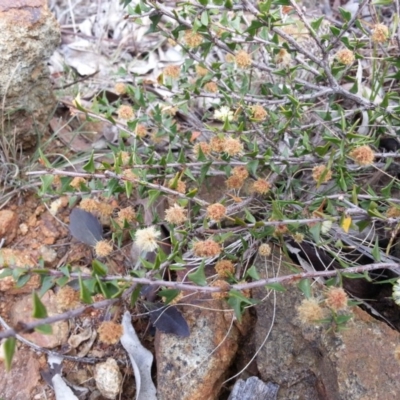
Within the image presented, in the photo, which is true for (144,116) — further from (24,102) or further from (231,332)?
(231,332)

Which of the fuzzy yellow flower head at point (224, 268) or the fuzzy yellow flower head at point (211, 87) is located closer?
the fuzzy yellow flower head at point (224, 268)

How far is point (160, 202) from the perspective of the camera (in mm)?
2203

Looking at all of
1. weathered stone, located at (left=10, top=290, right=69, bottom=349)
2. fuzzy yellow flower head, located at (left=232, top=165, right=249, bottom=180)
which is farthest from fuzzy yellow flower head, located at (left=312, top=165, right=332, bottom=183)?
weathered stone, located at (left=10, top=290, right=69, bottom=349)

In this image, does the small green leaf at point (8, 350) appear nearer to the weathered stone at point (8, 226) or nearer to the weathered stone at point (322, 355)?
the weathered stone at point (322, 355)

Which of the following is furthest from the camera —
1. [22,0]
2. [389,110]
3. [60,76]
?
[60,76]

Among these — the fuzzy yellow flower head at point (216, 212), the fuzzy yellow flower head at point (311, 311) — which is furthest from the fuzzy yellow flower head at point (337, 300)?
the fuzzy yellow flower head at point (216, 212)

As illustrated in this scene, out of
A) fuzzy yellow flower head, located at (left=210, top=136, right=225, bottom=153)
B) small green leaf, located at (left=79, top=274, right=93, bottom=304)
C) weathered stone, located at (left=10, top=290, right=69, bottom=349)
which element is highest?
small green leaf, located at (left=79, top=274, right=93, bottom=304)

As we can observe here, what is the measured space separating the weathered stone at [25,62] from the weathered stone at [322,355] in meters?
1.44

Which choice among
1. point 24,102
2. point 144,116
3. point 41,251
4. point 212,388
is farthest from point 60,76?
point 212,388

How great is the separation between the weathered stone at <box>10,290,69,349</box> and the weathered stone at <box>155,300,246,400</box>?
42 centimetres

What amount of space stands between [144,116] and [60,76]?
3.40 feet

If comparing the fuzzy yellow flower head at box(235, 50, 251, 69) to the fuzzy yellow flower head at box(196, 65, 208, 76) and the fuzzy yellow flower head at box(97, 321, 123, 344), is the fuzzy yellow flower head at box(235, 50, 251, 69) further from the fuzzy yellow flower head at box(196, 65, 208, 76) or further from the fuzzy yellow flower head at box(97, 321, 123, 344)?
the fuzzy yellow flower head at box(97, 321, 123, 344)

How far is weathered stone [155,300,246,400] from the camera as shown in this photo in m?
1.73

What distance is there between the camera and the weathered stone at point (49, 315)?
197cm
